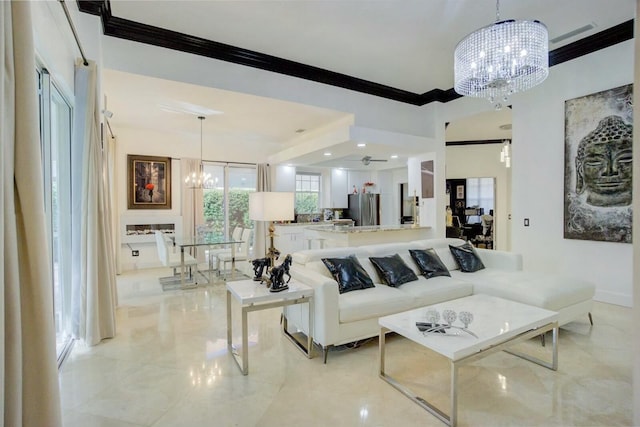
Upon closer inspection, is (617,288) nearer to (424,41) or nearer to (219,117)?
(424,41)

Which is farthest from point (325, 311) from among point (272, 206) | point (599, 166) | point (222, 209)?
point (222, 209)

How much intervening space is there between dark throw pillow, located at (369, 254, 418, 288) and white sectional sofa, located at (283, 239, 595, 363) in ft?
0.20

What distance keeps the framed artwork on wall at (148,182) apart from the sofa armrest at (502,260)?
6.04 m

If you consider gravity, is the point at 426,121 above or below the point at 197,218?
above

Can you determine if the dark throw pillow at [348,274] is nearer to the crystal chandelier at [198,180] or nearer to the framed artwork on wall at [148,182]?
the crystal chandelier at [198,180]

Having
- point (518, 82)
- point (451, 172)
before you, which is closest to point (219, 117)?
point (518, 82)

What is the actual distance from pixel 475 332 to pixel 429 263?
1613 millimetres

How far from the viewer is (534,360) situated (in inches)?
103

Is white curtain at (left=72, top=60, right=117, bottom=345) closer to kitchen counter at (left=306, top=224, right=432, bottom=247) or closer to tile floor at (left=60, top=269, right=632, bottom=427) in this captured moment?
tile floor at (left=60, top=269, right=632, bottom=427)

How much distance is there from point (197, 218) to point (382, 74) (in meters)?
4.73

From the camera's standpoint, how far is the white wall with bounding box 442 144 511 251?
8273 millimetres

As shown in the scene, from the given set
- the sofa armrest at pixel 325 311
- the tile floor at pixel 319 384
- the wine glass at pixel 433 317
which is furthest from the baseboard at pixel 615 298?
the sofa armrest at pixel 325 311

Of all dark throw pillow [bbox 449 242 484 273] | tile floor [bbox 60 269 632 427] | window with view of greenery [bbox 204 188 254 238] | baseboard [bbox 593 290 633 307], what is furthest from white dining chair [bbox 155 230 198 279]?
baseboard [bbox 593 290 633 307]

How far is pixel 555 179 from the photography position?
4.56 m
